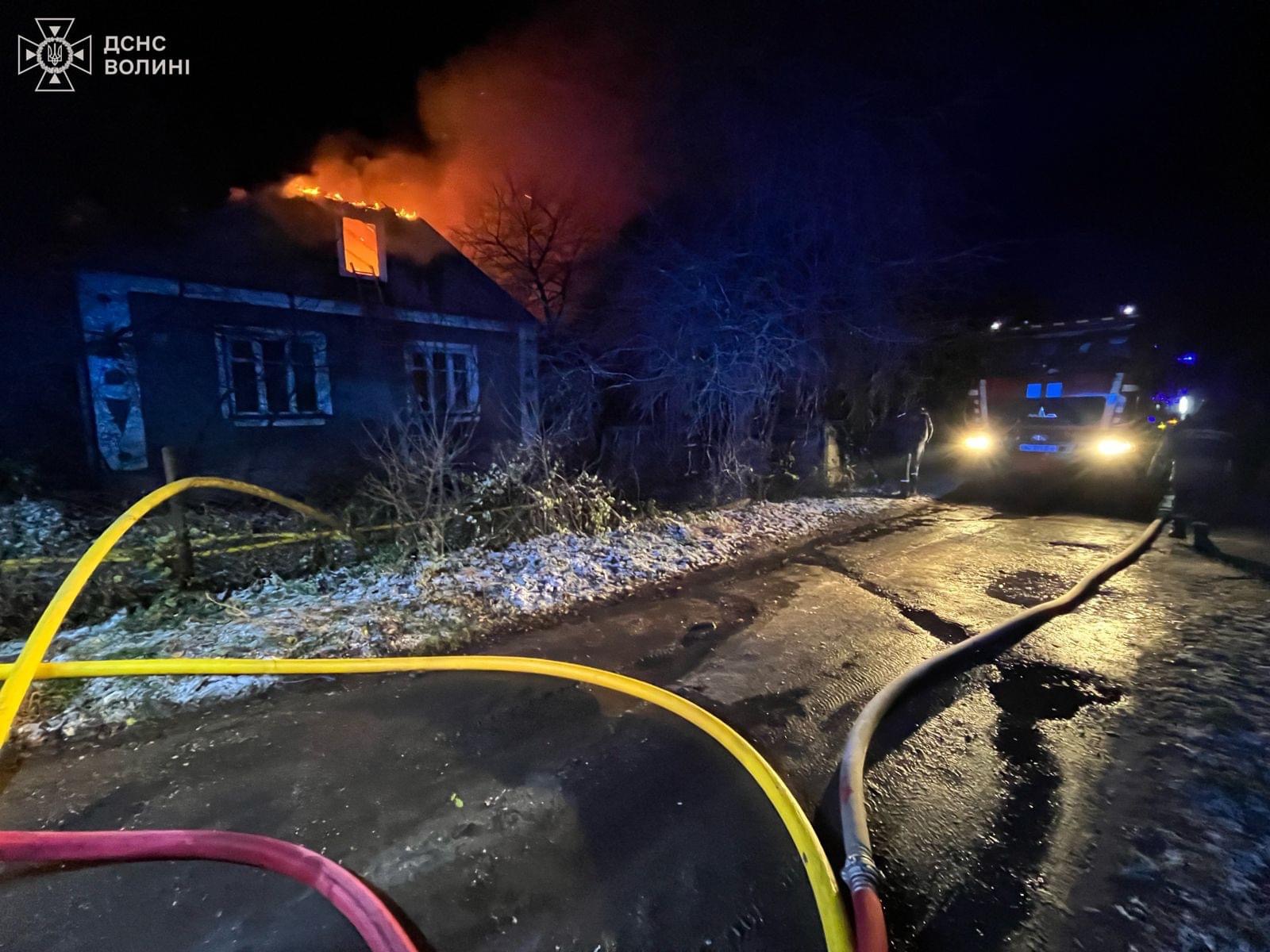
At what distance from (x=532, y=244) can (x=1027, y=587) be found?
A: 14.5 m

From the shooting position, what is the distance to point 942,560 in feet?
20.6

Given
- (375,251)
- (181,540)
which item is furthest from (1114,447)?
(375,251)

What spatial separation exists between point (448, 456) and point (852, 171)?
842cm

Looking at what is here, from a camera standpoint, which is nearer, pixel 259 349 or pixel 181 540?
pixel 181 540

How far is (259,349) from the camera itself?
9508 millimetres

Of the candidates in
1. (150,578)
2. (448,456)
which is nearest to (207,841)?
(150,578)

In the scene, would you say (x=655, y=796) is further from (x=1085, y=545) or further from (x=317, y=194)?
(x=317, y=194)

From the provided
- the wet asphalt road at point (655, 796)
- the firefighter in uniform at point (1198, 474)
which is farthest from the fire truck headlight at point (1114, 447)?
the wet asphalt road at point (655, 796)

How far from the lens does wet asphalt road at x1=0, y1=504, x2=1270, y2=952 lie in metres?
1.96

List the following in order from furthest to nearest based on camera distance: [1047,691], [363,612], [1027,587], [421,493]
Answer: [421,493], [1027,587], [363,612], [1047,691]

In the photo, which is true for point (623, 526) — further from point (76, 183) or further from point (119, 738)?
point (76, 183)

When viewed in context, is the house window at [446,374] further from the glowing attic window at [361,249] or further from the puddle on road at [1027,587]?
the puddle on road at [1027,587]

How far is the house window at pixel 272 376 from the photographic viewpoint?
924 cm

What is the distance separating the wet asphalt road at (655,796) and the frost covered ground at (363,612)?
1.31 feet
